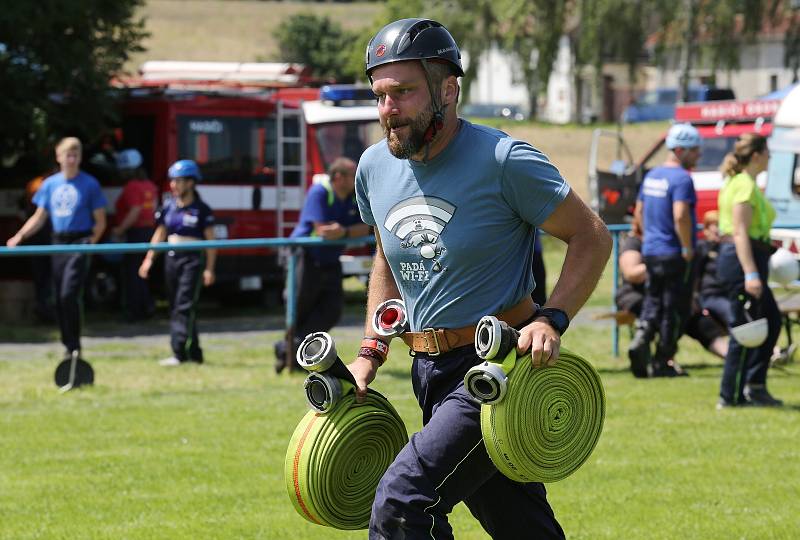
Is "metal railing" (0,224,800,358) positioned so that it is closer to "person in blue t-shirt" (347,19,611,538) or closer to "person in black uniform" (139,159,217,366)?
"person in black uniform" (139,159,217,366)

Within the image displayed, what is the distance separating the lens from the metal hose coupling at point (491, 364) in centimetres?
423

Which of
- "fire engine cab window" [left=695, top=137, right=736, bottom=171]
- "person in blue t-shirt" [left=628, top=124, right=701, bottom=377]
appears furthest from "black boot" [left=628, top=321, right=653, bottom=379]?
"fire engine cab window" [left=695, top=137, right=736, bottom=171]

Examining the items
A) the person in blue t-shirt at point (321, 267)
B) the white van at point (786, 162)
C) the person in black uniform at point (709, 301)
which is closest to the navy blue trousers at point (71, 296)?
the person in blue t-shirt at point (321, 267)

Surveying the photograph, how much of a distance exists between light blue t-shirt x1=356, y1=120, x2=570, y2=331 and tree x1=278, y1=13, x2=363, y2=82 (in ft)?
217

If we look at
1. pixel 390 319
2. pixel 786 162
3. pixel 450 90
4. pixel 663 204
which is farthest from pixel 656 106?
pixel 450 90

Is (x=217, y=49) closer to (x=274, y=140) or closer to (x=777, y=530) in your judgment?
(x=274, y=140)

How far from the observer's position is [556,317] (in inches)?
175

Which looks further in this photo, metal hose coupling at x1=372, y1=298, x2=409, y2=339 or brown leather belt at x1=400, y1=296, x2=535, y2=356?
metal hose coupling at x1=372, y1=298, x2=409, y2=339

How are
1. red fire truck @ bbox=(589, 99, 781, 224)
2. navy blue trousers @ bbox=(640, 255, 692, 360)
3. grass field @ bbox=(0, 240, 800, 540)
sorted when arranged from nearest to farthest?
1. grass field @ bbox=(0, 240, 800, 540)
2. navy blue trousers @ bbox=(640, 255, 692, 360)
3. red fire truck @ bbox=(589, 99, 781, 224)

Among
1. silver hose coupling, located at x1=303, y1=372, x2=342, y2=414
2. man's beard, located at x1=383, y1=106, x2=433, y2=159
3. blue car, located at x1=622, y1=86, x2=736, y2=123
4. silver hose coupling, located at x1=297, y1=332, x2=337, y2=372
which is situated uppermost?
man's beard, located at x1=383, y1=106, x2=433, y2=159

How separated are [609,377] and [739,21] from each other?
4122 centimetres

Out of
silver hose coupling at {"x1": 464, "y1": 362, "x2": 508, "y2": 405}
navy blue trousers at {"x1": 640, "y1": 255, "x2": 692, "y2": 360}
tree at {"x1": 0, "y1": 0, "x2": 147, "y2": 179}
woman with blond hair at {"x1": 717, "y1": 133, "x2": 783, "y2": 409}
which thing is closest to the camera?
silver hose coupling at {"x1": 464, "y1": 362, "x2": 508, "y2": 405}

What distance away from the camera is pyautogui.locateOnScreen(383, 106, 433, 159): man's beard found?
4492mm

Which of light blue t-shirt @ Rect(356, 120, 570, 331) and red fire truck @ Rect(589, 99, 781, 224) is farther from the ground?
light blue t-shirt @ Rect(356, 120, 570, 331)
